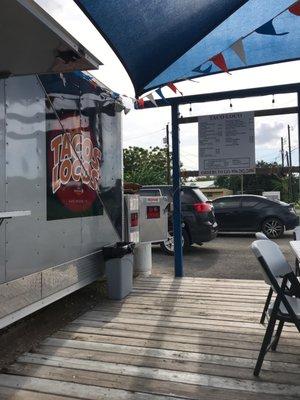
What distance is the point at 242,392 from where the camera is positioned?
2.88 m

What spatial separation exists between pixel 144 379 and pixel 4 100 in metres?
2.24

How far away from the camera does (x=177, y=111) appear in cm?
671

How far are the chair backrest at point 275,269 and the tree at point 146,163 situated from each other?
29223 millimetres

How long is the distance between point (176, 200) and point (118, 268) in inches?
74.9

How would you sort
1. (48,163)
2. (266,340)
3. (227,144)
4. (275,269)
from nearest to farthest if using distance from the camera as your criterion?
(266,340) → (275,269) → (48,163) → (227,144)

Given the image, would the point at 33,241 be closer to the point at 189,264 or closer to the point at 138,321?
the point at 138,321

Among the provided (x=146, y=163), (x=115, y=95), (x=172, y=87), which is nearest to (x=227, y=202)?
(x=172, y=87)

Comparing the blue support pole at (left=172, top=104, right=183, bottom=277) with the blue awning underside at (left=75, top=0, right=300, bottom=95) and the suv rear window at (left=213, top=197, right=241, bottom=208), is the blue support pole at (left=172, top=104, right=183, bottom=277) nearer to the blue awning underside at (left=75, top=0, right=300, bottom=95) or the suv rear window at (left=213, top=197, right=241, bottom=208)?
the blue awning underside at (left=75, top=0, right=300, bottom=95)

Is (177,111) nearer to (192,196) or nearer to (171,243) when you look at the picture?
(192,196)

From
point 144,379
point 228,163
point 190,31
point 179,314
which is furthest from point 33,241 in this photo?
point 228,163

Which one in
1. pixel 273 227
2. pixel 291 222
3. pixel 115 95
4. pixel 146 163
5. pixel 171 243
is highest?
pixel 146 163

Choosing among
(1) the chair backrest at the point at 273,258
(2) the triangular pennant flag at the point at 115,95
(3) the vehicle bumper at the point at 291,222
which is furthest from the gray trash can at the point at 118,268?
(3) the vehicle bumper at the point at 291,222

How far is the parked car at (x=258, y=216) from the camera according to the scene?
12664mm

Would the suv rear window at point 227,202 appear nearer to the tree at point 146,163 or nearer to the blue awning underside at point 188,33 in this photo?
the blue awning underside at point 188,33
